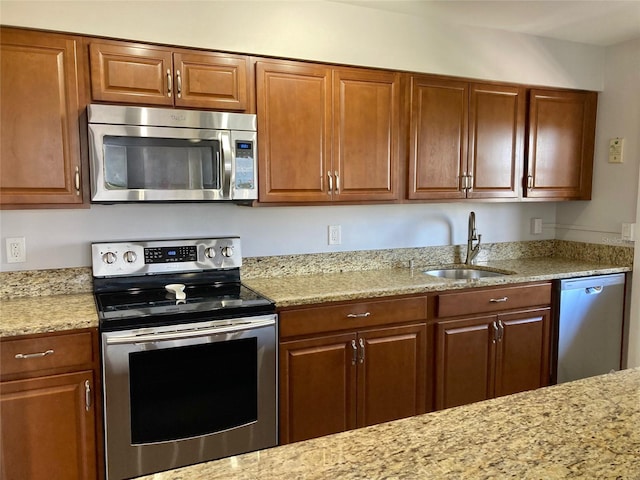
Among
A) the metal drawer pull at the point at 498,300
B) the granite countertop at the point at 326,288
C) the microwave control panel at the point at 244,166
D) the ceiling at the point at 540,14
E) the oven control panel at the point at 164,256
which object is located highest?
the ceiling at the point at 540,14

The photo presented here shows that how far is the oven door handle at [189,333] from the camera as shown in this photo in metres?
1.94

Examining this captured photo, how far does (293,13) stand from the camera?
2.47 meters

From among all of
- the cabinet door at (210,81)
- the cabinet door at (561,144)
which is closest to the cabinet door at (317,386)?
the cabinet door at (210,81)

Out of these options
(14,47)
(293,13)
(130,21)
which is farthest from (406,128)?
(14,47)

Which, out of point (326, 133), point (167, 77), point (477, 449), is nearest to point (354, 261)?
point (326, 133)

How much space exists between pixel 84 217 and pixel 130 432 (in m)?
1.05

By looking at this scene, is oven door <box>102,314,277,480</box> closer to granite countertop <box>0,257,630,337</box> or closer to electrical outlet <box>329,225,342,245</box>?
granite countertop <box>0,257,630,337</box>

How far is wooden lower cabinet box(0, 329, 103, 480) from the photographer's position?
6.07 feet

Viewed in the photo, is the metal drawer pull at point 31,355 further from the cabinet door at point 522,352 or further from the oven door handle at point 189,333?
the cabinet door at point 522,352

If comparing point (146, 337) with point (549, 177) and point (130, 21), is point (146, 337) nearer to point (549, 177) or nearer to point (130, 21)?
point (130, 21)

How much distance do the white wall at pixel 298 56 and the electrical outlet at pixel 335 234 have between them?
35 millimetres

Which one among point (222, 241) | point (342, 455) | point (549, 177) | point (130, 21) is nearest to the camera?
point (342, 455)

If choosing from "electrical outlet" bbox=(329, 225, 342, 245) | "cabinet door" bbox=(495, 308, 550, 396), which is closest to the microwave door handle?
"electrical outlet" bbox=(329, 225, 342, 245)

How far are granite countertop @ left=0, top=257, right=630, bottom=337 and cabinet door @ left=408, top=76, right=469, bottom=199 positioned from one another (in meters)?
0.54
